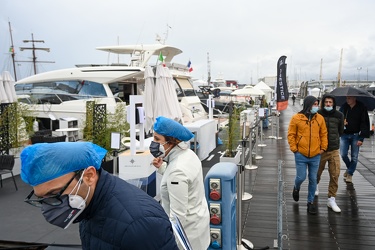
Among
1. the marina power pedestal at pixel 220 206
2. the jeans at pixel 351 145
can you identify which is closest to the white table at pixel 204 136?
the jeans at pixel 351 145

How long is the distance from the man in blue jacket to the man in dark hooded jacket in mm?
4188

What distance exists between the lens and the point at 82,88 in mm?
14664

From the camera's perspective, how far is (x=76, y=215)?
1439 mm

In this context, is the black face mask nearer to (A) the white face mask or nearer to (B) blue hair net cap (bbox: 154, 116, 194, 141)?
(B) blue hair net cap (bbox: 154, 116, 194, 141)

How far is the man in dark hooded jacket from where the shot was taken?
5133 mm

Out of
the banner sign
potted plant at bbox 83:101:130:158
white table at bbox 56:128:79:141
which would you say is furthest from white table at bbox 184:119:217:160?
white table at bbox 56:128:79:141

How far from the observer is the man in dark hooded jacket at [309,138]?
5.13 m

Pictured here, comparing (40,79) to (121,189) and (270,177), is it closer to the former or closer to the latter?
(270,177)

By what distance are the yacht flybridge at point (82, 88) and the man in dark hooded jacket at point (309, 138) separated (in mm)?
8740

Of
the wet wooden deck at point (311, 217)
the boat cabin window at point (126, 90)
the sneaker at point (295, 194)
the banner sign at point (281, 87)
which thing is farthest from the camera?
the boat cabin window at point (126, 90)

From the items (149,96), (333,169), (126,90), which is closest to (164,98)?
(149,96)

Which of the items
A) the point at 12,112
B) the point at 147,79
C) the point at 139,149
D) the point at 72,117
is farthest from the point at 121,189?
the point at 72,117

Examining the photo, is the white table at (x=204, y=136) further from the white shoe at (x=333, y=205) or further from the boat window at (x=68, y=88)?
the boat window at (x=68, y=88)

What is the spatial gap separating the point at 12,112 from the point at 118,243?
360 inches
